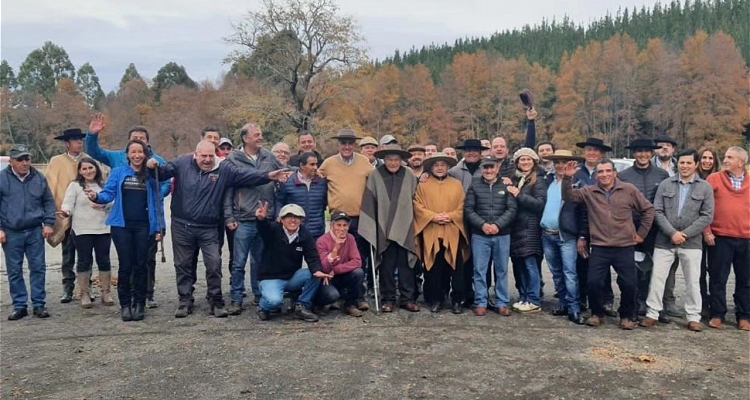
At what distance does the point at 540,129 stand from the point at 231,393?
2383 inches

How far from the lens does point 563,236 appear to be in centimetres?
667

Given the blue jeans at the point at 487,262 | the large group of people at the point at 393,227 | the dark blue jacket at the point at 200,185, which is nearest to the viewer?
the large group of people at the point at 393,227

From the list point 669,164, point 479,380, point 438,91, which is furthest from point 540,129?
point 479,380

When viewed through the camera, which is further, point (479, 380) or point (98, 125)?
point (98, 125)

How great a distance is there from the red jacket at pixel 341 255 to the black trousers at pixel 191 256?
1.25 metres

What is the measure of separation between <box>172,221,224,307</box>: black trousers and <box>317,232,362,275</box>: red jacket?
1.25m

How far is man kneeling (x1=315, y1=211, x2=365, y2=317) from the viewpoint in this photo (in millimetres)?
6742

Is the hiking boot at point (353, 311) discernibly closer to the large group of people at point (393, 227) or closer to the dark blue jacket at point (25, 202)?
the large group of people at point (393, 227)

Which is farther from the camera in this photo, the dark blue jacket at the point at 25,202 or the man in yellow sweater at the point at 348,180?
the man in yellow sweater at the point at 348,180

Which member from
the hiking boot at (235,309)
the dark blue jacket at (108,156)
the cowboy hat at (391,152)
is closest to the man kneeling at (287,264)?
the hiking boot at (235,309)

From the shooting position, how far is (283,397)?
4371mm

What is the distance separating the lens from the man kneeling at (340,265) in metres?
6.74

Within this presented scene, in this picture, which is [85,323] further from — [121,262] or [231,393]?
[231,393]

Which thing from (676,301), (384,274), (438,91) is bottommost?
(676,301)
